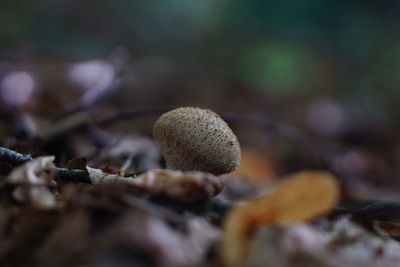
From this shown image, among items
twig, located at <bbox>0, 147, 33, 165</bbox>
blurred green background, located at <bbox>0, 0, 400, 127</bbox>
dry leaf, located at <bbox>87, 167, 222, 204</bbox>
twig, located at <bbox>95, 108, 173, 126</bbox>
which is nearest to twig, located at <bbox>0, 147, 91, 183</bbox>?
twig, located at <bbox>0, 147, 33, 165</bbox>

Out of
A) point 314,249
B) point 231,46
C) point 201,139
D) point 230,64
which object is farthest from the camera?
point 231,46

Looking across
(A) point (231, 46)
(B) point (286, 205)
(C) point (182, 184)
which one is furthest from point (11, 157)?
(A) point (231, 46)

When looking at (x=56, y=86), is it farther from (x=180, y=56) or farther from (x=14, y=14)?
(x=180, y=56)

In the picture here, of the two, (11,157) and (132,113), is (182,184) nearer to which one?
(11,157)

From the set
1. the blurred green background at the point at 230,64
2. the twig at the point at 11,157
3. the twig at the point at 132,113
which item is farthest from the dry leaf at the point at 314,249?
the blurred green background at the point at 230,64

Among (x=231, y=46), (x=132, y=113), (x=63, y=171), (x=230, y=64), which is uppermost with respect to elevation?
(x=63, y=171)

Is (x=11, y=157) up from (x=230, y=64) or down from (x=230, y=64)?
up

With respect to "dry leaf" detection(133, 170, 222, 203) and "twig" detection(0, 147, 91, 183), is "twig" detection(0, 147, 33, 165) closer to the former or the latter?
"twig" detection(0, 147, 91, 183)

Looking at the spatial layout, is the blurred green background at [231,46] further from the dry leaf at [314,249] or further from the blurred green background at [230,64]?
the dry leaf at [314,249]
